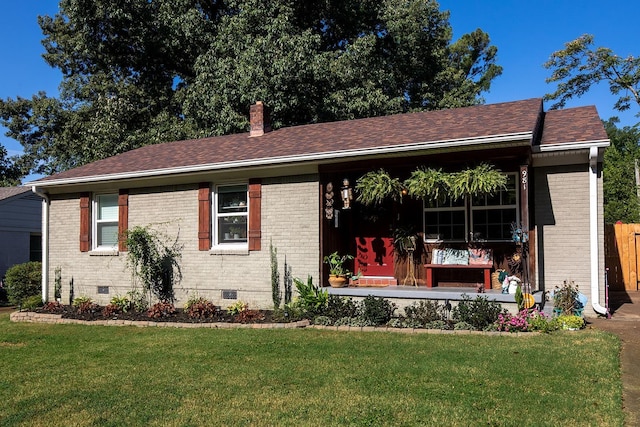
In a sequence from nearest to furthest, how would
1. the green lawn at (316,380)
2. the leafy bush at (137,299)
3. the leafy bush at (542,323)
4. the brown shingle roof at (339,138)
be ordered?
1. the green lawn at (316,380)
2. the leafy bush at (542,323)
3. the brown shingle roof at (339,138)
4. the leafy bush at (137,299)

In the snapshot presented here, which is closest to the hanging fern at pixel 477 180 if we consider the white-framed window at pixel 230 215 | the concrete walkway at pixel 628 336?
the concrete walkway at pixel 628 336

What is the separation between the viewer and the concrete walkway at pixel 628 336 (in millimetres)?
4816

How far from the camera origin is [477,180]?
8703 millimetres

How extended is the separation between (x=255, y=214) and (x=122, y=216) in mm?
3783

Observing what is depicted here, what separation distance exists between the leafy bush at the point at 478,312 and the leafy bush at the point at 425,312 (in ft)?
1.04

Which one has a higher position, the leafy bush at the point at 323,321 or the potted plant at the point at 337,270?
the potted plant at the point at 337,270

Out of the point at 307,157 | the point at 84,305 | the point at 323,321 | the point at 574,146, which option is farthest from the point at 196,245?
the point at 574,146

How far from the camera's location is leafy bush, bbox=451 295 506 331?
812cm

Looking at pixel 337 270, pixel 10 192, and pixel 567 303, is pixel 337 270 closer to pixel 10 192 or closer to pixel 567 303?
pixel 567 303

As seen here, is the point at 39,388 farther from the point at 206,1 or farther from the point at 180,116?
the point at 206,1

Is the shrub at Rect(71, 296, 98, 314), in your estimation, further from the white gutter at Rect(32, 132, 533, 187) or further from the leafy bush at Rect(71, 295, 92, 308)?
the white gutter at Rect(32, 132, 533, 187)

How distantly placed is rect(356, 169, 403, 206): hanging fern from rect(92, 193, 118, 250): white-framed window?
21.8 feet

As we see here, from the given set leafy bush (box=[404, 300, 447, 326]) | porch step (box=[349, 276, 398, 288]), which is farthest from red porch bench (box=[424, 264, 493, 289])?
leafy bush (box=[404, 300, 447, 326])

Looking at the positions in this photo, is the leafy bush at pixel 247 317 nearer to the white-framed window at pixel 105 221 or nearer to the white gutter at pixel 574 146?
the white-framed window at pixel 105 221
